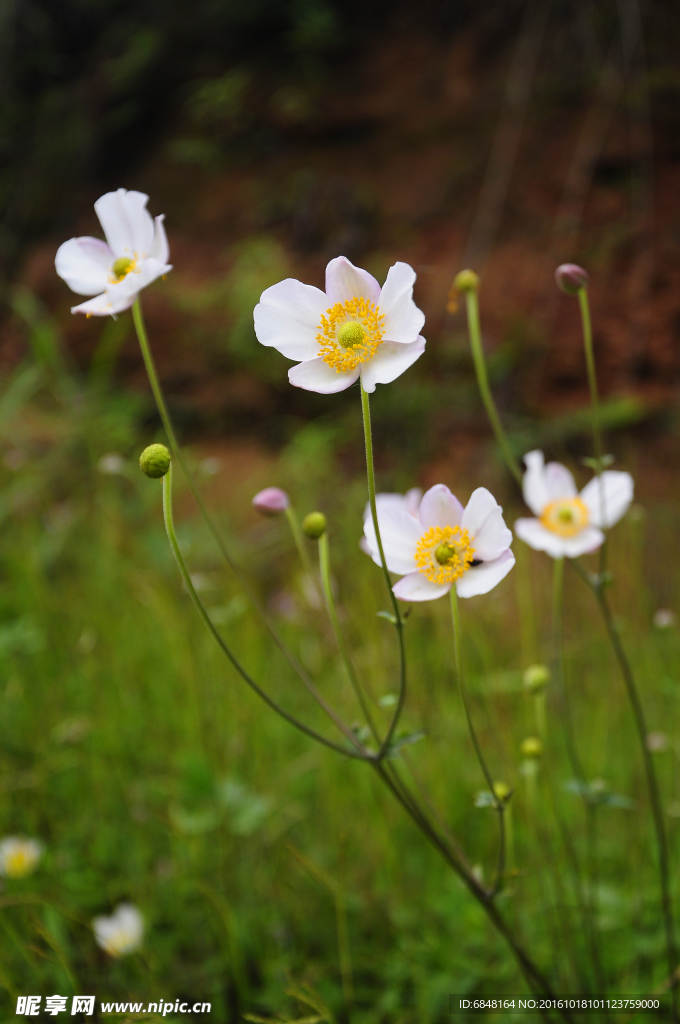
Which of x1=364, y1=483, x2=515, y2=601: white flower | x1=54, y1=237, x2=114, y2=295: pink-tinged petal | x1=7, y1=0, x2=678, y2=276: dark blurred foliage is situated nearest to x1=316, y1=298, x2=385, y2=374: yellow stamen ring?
x1=364, y1=483, x2=515, y2=601: white flower

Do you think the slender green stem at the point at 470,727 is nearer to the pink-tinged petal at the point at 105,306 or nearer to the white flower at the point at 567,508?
the white flower at the point at 567,508

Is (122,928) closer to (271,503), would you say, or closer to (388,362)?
(271,503)

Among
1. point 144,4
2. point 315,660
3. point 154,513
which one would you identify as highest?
point 144,4

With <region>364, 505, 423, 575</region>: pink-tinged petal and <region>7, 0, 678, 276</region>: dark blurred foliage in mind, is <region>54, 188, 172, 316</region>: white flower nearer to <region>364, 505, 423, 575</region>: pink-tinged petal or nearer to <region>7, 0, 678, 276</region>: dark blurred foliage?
<region>364, 505, 423, 575</region>: pink-tinged petal

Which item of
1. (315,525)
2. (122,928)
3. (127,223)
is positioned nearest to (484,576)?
(315,525)

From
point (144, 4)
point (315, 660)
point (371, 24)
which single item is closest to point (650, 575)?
point (315, 660)

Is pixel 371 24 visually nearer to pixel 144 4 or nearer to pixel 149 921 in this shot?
pixel 144 4

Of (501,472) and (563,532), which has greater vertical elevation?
(501,472)
